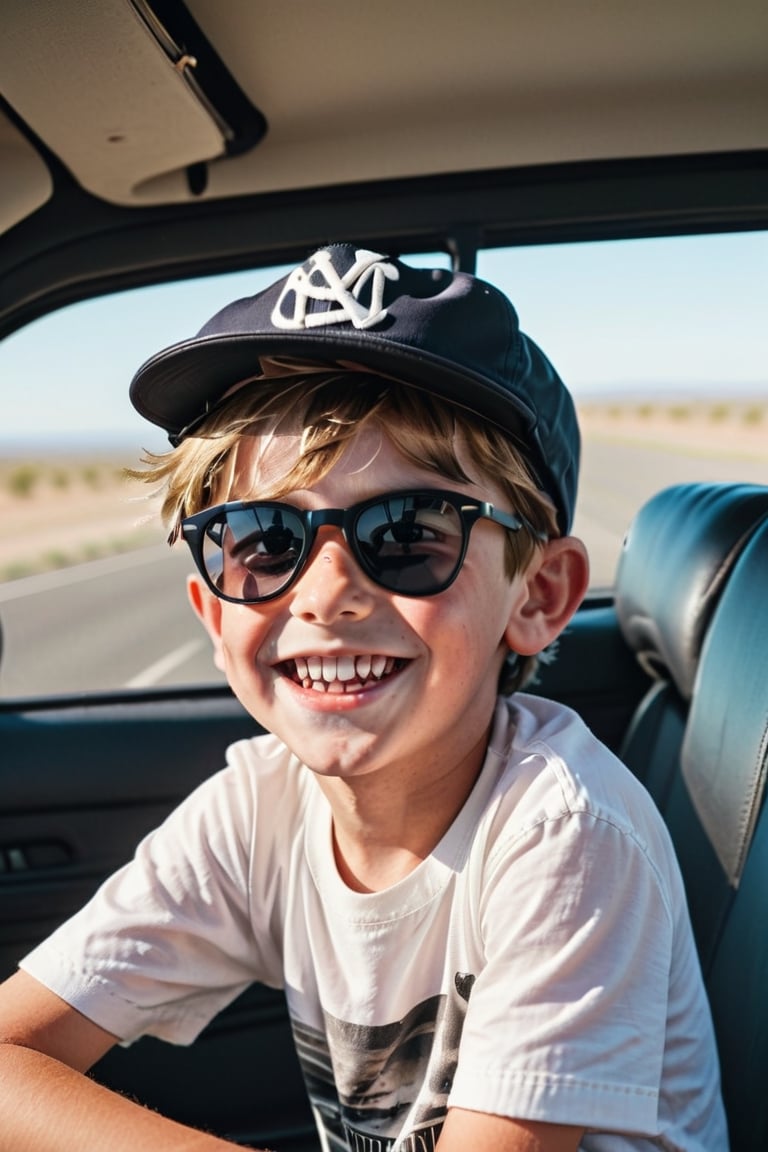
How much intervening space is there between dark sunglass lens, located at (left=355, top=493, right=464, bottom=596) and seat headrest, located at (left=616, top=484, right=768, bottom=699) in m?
0.86

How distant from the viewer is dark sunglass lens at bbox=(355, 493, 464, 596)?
3.84ft

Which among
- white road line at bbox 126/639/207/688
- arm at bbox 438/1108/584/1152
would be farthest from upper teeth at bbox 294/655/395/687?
white road line at bbox 126/639/207/688

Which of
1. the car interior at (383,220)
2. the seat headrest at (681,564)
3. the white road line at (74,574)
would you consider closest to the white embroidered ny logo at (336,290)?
the car interior at (383,220)

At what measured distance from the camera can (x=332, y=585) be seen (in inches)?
46.0

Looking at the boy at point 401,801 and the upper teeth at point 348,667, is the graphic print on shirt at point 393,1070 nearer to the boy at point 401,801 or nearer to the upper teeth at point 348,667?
the boy at point 401,801

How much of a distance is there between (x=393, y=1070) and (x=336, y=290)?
0.93 metres

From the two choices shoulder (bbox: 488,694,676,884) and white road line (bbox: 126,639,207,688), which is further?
white road line (bbox: 126,639,207,688)

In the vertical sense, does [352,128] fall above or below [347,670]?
above

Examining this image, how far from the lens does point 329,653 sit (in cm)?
118

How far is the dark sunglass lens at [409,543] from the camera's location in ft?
3.84

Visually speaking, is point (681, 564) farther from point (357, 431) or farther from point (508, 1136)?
point (508, 1136)

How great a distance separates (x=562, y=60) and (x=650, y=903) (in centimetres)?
132

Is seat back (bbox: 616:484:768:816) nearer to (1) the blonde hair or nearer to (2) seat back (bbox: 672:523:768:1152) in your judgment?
(2) seat back (bbox: 672:523:768:1152)

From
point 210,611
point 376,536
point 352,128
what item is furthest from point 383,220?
point 376,536
